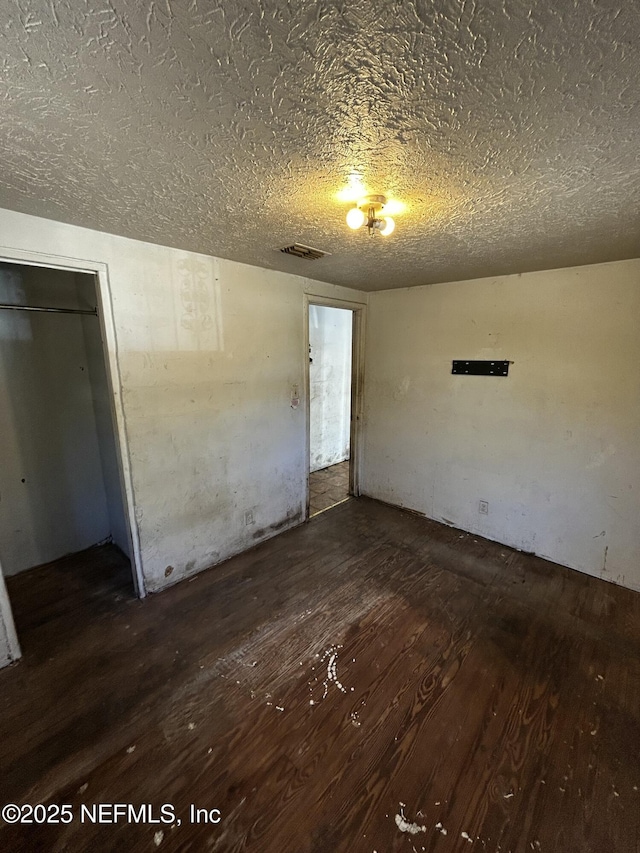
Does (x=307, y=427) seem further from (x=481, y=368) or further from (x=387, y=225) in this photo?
(x=387, y=225)

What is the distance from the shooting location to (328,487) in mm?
4227

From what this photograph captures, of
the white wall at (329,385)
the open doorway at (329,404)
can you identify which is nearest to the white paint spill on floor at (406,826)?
the open doorway at (329,404)

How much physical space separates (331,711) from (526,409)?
94.6 inches

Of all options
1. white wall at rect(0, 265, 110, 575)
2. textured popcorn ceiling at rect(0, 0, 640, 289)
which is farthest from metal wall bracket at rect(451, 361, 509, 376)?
white wall at rect(0, 265, 110, 575)

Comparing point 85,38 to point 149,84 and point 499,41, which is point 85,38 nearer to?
point 149,84

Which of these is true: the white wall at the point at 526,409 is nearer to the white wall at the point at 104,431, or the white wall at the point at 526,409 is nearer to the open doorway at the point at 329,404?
the open doorway at the point at 329,404

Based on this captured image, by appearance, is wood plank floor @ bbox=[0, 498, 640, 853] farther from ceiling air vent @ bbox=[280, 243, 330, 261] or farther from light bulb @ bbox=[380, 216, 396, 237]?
ceiling air vent @ bbox=[280, 243, 330, 261]

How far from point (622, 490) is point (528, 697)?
1.55m

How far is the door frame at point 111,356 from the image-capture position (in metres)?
1.69

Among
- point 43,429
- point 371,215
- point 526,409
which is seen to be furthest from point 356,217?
point 43,429

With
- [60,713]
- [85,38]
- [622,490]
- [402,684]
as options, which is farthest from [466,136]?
[60,713]

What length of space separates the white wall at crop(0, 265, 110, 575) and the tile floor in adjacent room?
6.72 feet

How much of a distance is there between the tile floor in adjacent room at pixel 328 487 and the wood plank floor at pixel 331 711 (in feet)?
4.12

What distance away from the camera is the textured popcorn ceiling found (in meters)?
0.66
